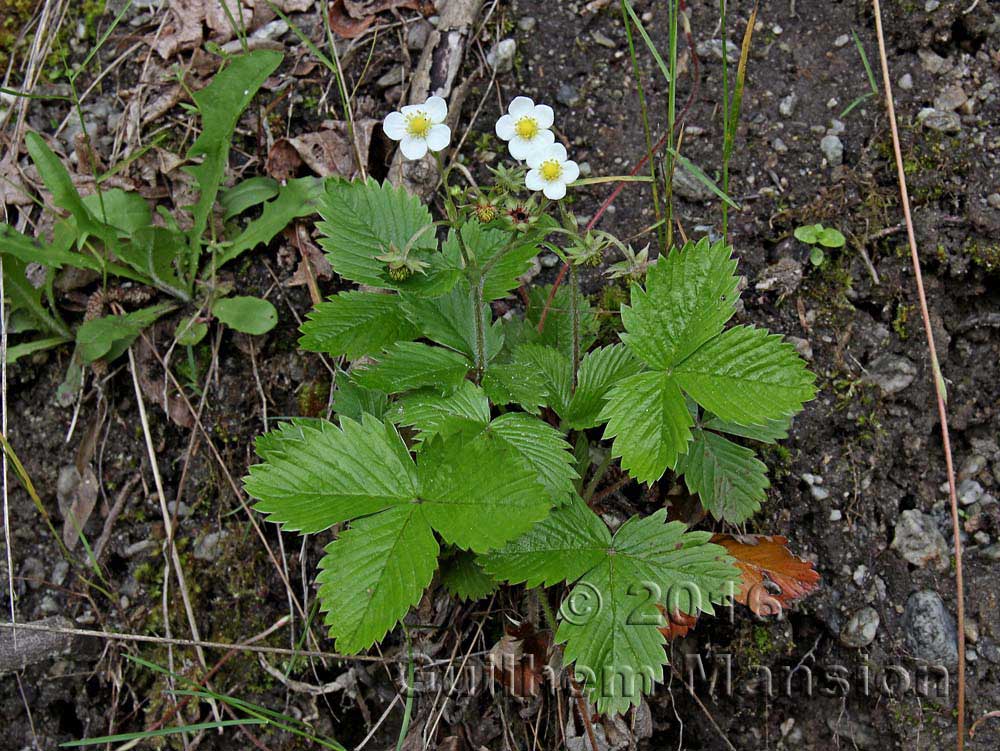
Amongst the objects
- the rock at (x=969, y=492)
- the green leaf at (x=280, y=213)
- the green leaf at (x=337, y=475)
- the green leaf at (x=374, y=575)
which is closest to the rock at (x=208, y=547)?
the green leaf at (x=337, y=475)

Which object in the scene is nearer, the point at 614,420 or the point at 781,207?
the point at 614,420

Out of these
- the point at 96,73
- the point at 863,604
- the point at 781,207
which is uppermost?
the point at 96,73

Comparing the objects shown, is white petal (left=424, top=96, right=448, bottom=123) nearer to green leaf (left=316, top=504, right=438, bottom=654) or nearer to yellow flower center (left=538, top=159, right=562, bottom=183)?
yellow flower center (left=538, top=159, right=562, bottom=183)

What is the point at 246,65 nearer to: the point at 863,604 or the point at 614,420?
the point at 614,420

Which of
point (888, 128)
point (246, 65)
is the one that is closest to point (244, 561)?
point (246, 65)

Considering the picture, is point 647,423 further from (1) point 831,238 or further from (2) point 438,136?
(1) point 831,238

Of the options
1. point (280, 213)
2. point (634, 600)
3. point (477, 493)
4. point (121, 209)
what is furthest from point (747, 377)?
point (121, 209)
